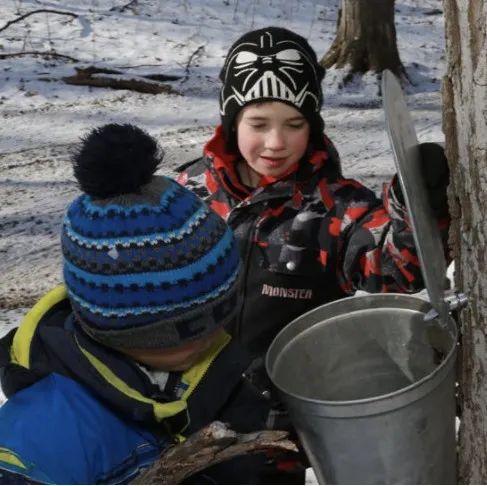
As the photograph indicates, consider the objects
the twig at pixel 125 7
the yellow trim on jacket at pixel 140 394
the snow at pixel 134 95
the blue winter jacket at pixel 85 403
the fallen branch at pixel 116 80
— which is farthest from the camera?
the twig at pixel 125 7

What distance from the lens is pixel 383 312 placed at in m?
1.93

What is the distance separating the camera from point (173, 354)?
1.73 meters

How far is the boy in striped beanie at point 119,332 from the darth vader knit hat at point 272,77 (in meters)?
0.83

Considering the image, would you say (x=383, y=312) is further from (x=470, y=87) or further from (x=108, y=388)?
(x=108, y=388)

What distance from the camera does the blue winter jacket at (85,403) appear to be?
61.4 inches

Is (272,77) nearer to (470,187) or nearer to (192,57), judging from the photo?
(470,187)

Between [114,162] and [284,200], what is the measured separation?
94 centimetres

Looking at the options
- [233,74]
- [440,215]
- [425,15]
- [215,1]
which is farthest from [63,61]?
[440,215]

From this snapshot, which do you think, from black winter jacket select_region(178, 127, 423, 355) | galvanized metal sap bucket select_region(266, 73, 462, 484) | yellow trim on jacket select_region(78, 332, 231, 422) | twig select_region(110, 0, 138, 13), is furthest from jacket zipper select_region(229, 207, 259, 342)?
twig select_region(110, 0, 138, 13)

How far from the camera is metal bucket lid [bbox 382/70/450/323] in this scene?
1600 mm

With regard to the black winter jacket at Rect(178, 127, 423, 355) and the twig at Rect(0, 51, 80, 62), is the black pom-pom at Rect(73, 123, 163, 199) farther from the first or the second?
the twig at Rect(0, 51, 80, 62)

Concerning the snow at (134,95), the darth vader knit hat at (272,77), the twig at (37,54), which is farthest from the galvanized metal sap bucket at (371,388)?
the twig at (37,54)

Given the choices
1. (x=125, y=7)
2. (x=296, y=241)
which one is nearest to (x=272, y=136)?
(x=296, y=241)

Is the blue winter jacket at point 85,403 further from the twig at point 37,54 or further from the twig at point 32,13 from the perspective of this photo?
the twig at point 32,13
